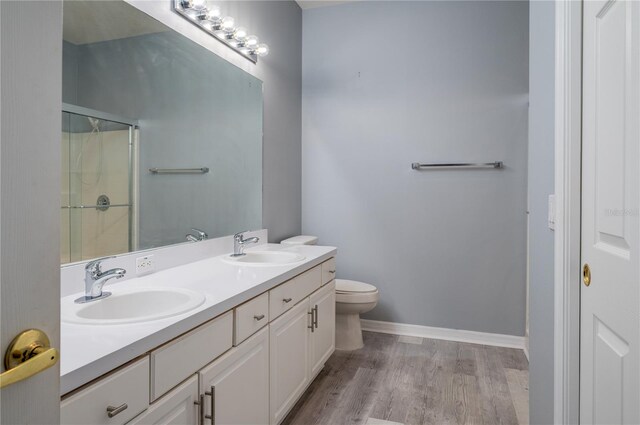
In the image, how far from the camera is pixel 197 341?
1.15 m

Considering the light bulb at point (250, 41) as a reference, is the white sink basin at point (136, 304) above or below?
below

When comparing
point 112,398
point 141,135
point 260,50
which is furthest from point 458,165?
point 112,398

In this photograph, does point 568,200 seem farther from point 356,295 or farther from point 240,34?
point 240,34

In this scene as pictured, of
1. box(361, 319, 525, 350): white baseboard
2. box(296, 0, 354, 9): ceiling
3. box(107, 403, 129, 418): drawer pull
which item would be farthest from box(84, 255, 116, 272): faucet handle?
box(296, 0, 354, 9): ceiling

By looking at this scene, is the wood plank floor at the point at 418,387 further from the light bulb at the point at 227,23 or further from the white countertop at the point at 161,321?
the light bulb at the point at 227,23

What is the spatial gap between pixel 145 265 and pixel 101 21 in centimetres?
99

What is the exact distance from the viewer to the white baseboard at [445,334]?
286 cm

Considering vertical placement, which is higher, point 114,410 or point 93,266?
point 93,266

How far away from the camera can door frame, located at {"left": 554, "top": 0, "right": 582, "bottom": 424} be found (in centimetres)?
112

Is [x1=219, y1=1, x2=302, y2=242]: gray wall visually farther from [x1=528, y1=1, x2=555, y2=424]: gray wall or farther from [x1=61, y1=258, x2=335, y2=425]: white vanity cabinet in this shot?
[x1=528, y1=1, x2=555, y2=424]: gray wall

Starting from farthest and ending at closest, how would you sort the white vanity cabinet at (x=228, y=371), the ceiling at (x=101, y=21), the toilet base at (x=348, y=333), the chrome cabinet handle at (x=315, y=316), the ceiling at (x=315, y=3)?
the ceiling at (x=315, y=3) → the toilet base at (x=348, y=333) → the chrome cabinet handle at (x=315, y=316) → the ceiling at (x=101, y=21) → the white vanity cabinet at (x=228, y=371)

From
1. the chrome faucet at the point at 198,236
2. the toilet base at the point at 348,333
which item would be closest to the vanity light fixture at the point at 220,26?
the chrome faucet at the point at 198,236

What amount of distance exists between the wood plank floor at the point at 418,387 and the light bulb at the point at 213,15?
6.95 ft

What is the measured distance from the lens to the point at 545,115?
134 cm
